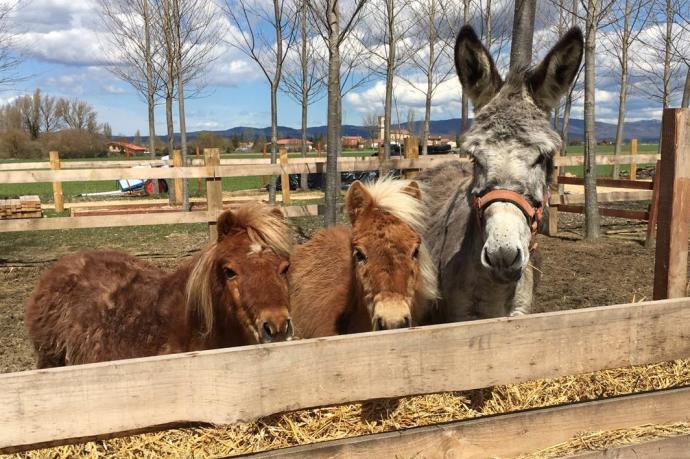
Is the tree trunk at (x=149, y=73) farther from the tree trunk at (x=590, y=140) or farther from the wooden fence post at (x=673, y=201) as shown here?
the wooden fence post at (x=673, y=201)

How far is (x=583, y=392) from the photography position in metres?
3.80

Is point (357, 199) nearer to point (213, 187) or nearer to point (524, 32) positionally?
point (524, 32)

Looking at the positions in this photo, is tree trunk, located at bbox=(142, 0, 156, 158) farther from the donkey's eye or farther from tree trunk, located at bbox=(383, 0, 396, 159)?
the donkey's eye

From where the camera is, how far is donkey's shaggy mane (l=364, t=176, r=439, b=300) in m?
3.52

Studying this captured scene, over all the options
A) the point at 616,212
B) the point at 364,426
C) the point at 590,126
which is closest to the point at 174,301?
the point at 364,426

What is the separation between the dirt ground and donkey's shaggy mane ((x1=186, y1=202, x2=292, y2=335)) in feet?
7.97

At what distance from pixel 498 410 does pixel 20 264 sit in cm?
908

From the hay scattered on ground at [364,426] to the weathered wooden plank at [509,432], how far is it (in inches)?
2.8

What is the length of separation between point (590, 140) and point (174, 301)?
9.65 m

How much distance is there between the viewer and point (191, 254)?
32.3 ft

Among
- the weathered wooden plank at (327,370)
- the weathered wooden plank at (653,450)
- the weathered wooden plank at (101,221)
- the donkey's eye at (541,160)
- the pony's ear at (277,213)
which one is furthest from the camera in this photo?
the weathered wooden plank at (101,221)

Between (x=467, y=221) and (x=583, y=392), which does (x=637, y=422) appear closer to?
(x=583, y=392)

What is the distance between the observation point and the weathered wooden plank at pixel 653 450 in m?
2.43

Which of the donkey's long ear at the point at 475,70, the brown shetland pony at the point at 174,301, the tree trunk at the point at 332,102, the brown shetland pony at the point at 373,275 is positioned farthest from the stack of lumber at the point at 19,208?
the donkey's long ear at the point at 475,70
